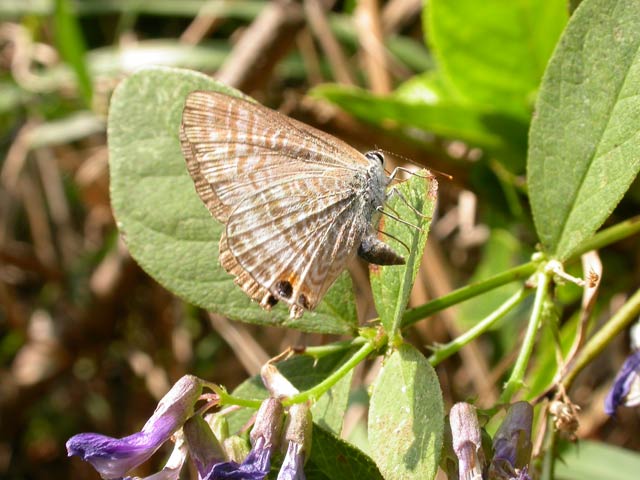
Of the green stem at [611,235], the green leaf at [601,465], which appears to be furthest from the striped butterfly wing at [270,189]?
the green leaf at [601,465]

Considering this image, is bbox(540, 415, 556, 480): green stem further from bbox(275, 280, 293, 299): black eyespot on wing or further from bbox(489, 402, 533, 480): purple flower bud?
bbox(275, 280, 293, 299): black eyespot on wing

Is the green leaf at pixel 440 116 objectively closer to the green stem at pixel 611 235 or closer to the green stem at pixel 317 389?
the green stem at pixel 611 235

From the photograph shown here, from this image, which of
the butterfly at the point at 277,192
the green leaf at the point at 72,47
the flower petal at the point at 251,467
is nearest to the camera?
the flower petal at the point at 251,467

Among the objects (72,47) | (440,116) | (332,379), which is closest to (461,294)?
(332,379)

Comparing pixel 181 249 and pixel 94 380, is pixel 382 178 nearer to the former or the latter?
pixel 181 249

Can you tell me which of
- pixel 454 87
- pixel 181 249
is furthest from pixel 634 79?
pixel 454 87

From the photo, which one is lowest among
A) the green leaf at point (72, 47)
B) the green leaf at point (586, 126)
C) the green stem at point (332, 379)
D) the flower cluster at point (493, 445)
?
the green leaf at point (72, 47)

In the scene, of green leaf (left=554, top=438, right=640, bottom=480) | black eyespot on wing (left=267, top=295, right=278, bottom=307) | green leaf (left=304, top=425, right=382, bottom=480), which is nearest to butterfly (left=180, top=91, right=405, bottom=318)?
black eyespot on wing (left=267, top=295, right=278, bottom=307)
